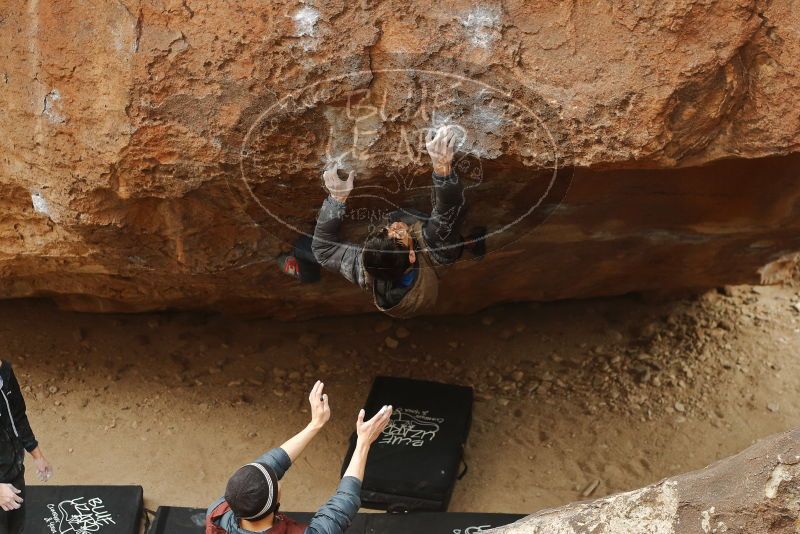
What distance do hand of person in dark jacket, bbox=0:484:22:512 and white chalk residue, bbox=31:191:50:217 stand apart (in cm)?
95

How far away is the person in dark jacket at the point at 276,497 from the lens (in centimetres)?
242

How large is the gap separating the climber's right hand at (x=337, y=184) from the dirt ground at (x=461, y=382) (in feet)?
5.17

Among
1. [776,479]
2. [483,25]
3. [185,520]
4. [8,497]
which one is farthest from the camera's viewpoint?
[185,520]

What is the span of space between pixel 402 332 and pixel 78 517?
6.06ft

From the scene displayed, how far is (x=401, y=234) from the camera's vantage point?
2969mm

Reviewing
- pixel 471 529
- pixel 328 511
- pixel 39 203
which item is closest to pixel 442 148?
pixel 328 511

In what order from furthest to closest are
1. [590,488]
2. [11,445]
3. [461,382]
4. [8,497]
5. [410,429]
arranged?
1. [461,382]
2. [410,429]
3. [590,488]
4. [11,445]
5. [8,497]

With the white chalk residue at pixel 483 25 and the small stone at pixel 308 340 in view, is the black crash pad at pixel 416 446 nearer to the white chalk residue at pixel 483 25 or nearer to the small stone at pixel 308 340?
the small stone at pixel 308 340

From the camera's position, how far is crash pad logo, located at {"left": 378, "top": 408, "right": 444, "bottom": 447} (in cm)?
402

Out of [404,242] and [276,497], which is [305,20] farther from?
[276,497]

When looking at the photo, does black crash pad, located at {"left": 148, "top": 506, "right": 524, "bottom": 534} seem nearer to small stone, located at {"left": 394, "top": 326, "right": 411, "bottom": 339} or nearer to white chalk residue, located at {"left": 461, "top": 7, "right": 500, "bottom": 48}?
small stone, located at {"left": 394, "top": 326, "right": 411, "bottom": 339}

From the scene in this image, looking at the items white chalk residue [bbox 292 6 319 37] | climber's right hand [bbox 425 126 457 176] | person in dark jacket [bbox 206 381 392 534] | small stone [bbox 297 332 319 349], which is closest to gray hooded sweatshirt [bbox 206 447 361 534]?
person in dark jacket [bbox 206 381 392 534]

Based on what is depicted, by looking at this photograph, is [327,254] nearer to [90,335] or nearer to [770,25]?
[770,25]

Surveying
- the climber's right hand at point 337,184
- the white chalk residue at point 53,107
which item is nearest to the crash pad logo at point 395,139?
the climber's right hand at point 337,184
